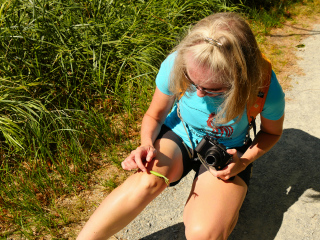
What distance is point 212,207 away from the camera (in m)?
1.76

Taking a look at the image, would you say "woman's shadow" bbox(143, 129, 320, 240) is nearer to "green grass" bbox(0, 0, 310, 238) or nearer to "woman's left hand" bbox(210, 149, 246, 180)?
"woman's left hand" bbox(210, 149, 246, 180)

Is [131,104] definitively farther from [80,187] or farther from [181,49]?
[181,49]

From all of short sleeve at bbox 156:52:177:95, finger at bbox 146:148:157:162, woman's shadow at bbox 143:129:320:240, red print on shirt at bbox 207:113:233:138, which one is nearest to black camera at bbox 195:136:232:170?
red print on shirt at bbox 207:113:233:138

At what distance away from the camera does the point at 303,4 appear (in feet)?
16.0

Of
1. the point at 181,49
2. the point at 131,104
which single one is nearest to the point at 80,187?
the point at 131,104

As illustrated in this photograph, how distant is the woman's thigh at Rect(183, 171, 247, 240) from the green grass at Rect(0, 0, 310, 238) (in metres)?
0.83

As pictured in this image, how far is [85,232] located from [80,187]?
0.76m

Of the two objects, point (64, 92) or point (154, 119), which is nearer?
point (154, 119)

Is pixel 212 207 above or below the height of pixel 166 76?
below

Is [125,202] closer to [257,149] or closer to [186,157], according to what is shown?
[186,157]

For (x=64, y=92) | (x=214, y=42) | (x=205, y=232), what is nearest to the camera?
(x=214, y=42)

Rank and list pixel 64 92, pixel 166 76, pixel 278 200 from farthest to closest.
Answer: pixel 64 92
pixel 278 200
pixel 166 76

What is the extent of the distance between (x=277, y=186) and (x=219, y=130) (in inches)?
34.6

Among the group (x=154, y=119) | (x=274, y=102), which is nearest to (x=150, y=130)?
(x=154, y=119)
